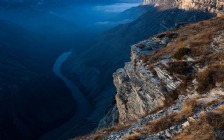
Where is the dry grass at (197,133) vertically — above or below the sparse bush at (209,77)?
below

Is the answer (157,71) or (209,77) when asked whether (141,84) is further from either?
(209,77)

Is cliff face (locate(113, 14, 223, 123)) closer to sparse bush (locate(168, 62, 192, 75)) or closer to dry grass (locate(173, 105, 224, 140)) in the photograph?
sparse bush (locate(168, 62, 192, 75))

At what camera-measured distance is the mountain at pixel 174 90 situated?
22953mm

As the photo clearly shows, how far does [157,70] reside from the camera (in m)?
41.0

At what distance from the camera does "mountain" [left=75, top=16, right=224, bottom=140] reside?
904 inches

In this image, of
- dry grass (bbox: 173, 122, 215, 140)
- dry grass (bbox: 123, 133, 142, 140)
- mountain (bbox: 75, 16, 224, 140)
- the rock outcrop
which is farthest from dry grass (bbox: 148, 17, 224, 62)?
dry grass (bbox: 173, 122, 215, 140)

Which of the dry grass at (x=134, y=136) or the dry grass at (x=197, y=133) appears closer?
the dry grass at (x=197, y=133)

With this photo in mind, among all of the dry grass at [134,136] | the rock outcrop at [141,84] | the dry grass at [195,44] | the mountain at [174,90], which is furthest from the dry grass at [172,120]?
the dry grass at [195,44]

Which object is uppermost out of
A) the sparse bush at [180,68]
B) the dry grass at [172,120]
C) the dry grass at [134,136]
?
the sparse bush at [180,68]

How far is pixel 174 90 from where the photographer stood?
3628 cm

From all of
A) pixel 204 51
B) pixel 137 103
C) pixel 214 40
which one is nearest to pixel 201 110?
pixel 204 51

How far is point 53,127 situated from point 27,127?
50.2 feet

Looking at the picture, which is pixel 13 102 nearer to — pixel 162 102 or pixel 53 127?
pixel 53 127

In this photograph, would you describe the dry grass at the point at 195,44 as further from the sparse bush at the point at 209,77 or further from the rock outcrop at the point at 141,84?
the sparse bush at the point at 209,77
